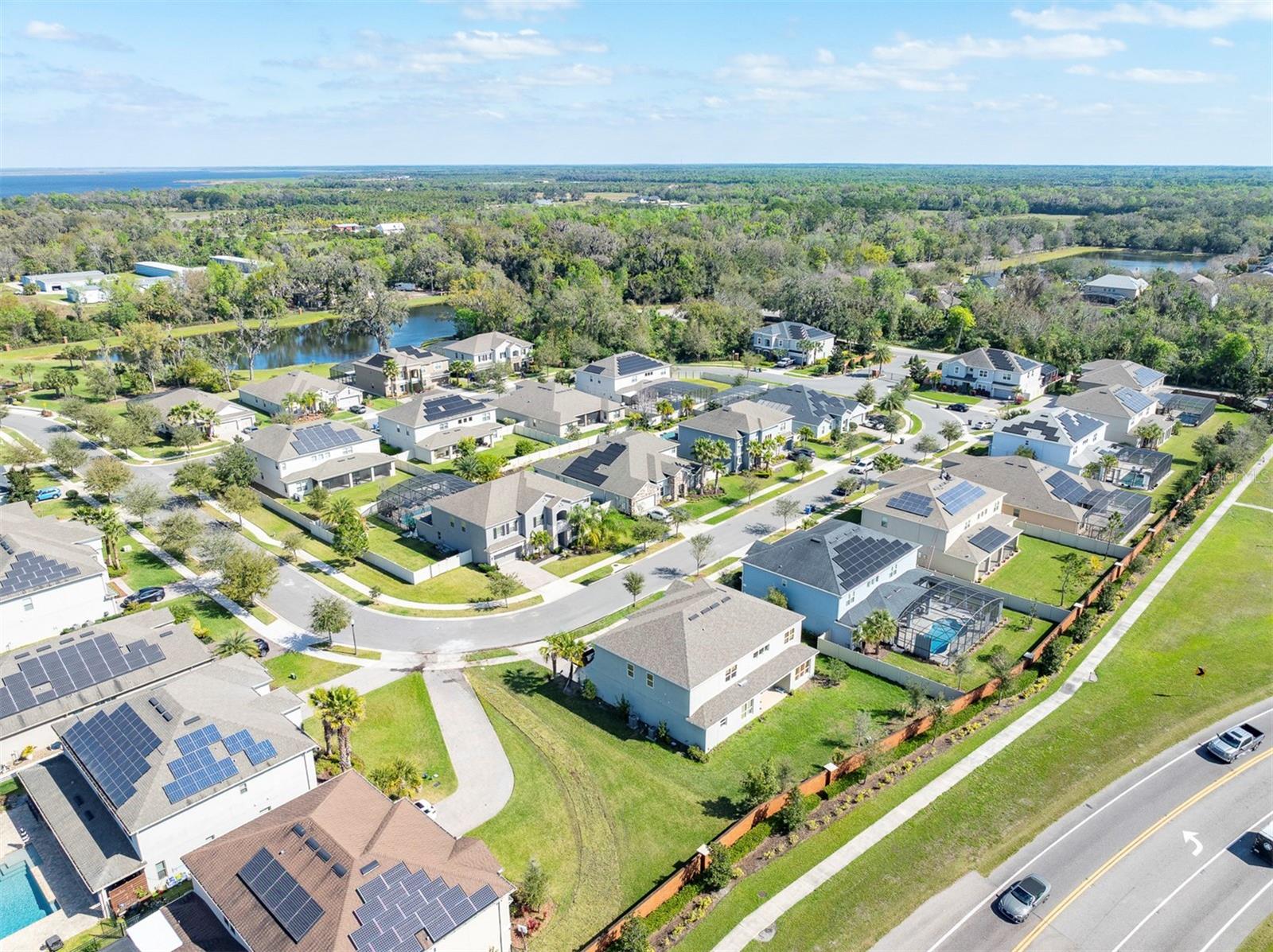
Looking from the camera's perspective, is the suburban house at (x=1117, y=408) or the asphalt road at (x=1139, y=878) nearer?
the asphalt road at (x=1139, y=878)

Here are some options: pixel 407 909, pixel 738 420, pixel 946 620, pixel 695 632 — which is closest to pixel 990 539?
pixel 946 620

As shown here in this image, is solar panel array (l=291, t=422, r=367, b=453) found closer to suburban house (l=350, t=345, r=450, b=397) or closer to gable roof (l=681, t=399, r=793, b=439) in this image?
suburban house (l=350, t=345, r=450, b=397)

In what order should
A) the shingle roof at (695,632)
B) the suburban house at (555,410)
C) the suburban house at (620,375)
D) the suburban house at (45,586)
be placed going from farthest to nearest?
the suburban house at (620,375)
the suburban house at (555,410)
the suburban house at (45,586)
the shingle roof at (695,632)

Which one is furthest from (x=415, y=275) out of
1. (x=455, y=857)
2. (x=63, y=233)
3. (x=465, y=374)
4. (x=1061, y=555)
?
(x=455, y=857)

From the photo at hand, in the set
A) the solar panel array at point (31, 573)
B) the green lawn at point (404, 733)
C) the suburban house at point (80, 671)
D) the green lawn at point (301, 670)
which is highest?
the solar panel array at point (31, 573)

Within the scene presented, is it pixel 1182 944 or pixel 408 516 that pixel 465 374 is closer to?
pixel 408 516

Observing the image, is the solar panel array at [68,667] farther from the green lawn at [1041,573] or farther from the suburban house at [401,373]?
the suburban house at [401,373]

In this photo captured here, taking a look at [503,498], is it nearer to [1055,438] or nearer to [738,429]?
[738,429]

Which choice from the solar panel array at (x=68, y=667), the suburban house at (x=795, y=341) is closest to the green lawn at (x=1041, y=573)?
the solar panel array at (x=68, y=667)
